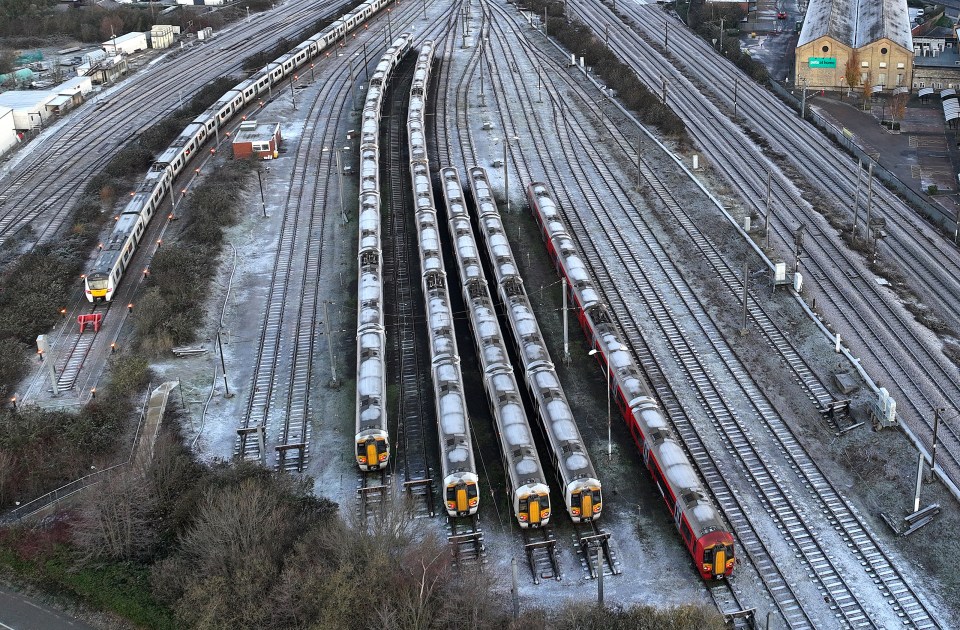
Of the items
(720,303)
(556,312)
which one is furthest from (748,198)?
(556,312)

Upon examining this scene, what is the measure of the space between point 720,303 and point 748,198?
1941 centimetres

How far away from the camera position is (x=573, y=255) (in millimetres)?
59344

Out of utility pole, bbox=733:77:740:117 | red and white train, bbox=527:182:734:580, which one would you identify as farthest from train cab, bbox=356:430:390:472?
utility pole, bbox=733:77:740:117

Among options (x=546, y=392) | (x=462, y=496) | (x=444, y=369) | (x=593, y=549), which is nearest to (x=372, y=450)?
(x=462, y=496)

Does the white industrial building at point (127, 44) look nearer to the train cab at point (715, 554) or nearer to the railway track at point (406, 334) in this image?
the railway track at point (406, 334)

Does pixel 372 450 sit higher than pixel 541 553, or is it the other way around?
pixel 372 450

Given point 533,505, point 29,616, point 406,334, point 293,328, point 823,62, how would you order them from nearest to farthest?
1. point 29,616
2. point 533,505
3. point 406,334
4. point 293,328
5. point 823,62

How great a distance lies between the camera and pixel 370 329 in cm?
5153

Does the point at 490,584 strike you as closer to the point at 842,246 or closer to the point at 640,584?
the point at 640,584

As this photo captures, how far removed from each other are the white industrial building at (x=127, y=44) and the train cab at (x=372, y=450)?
95472mm

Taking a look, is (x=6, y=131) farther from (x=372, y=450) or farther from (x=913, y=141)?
(x=913, y=141)

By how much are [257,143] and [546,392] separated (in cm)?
4762

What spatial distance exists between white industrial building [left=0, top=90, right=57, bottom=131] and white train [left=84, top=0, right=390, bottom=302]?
18783mm

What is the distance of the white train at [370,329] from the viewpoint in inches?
1722
